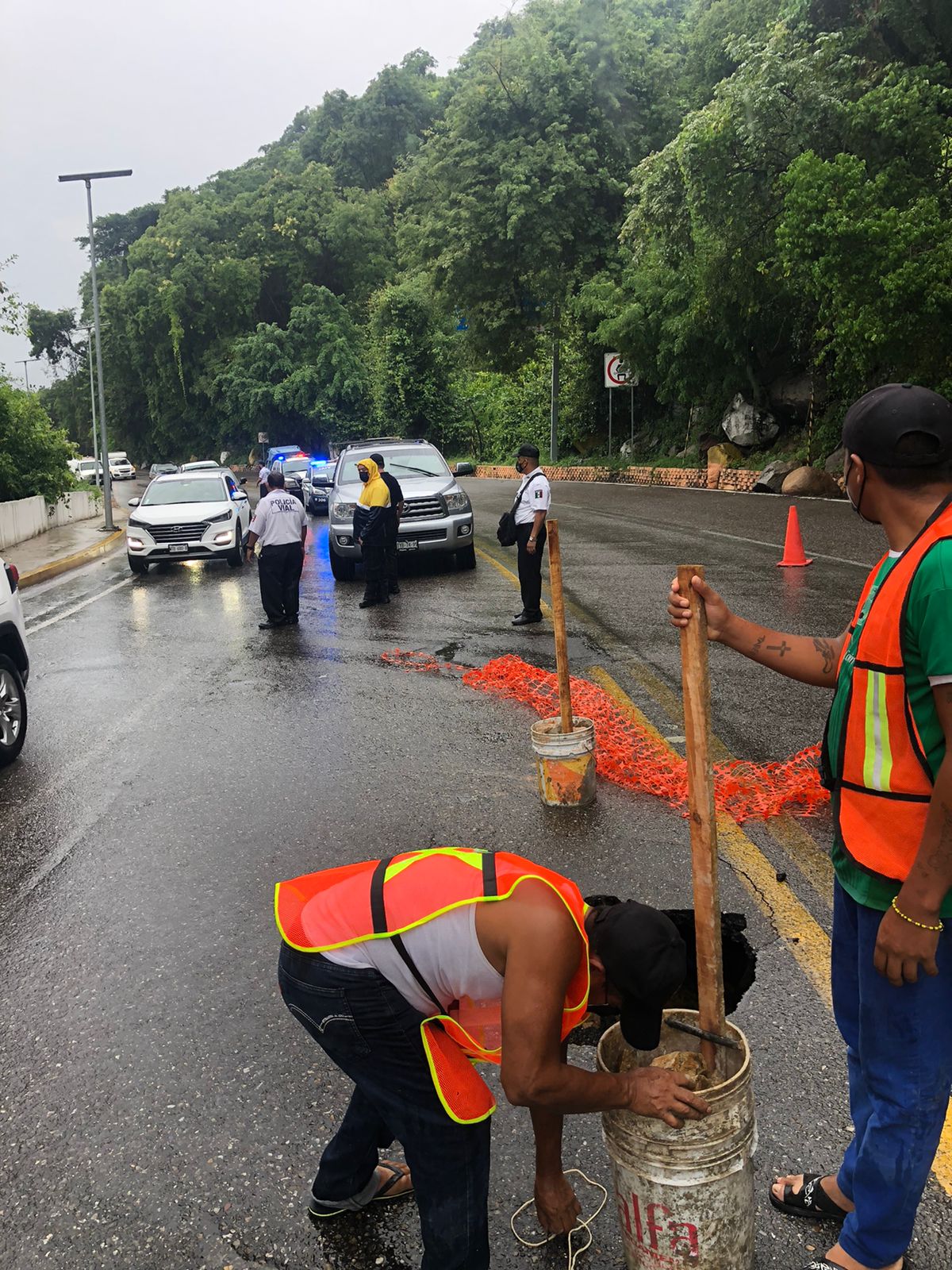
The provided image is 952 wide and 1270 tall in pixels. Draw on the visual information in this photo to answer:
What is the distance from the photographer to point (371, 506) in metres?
12.5

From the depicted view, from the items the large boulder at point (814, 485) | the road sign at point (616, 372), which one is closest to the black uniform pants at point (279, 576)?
the large boulder at point (814, 485)

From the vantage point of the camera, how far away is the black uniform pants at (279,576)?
11445 millimetres

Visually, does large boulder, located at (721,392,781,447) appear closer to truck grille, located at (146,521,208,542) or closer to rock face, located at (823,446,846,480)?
rock face, located at (823,446,846,480)

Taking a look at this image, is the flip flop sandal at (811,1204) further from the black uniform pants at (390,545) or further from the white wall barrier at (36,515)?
the white wall barrier at (36,515)

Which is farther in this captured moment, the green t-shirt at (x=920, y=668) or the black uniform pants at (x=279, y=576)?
the black uniform pants at (x=279, y=576)

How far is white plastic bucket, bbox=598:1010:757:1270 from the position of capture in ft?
7.28

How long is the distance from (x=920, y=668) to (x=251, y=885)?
11.0ft

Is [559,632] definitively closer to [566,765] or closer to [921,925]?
[566,765]

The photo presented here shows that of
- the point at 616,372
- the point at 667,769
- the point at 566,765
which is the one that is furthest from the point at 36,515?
the point at 566,765

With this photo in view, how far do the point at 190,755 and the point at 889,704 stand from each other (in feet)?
17.6

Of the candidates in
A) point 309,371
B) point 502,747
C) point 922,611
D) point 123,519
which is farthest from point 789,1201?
point 309,371

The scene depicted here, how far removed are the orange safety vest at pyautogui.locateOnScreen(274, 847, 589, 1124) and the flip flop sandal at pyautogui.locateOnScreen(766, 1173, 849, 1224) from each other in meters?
0.83

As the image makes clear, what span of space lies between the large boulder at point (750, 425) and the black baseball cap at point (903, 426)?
96.8ft

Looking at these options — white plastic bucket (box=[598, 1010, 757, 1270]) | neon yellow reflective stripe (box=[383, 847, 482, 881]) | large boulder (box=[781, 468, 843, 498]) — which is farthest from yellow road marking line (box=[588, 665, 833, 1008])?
large boulder (box=[781, 468, 843, 498])
